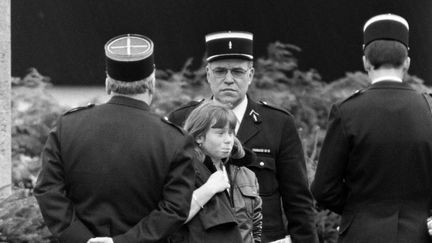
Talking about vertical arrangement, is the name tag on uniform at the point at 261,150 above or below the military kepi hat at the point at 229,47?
below

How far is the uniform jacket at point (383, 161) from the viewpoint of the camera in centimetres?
512

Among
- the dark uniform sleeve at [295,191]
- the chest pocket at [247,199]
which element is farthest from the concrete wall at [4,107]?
the chest pocket at [247,199]

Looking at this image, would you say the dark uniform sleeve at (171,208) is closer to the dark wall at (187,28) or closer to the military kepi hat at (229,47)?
the military kepi hat at (229,47)

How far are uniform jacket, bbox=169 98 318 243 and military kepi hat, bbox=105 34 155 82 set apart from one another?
1.00 meters

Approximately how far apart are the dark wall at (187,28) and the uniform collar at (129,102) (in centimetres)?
610

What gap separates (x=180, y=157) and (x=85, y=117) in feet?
1.47

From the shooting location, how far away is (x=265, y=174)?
5.75 metres

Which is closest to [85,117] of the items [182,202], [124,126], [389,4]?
[124,126]

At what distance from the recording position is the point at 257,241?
17.9ft

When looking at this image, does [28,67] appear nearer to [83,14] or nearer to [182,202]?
[83,14]

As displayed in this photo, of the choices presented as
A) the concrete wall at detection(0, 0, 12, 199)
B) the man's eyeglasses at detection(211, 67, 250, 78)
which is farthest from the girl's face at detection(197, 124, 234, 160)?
the concrete wall at detection(0, 0, 12, 199)

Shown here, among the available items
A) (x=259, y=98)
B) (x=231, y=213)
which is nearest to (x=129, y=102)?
(x=231, y=213)

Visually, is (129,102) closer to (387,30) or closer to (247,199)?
(247,199)

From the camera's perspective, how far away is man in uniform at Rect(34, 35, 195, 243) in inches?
182
